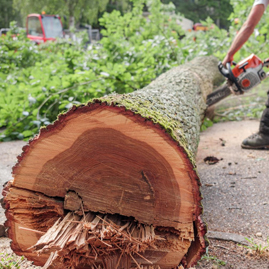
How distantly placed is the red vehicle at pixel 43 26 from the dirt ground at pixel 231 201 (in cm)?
1320

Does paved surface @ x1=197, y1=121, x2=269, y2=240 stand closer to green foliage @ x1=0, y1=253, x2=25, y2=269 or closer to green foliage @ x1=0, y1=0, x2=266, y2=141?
green foliage @ x1=0, y1=253, x2=25, y2=269

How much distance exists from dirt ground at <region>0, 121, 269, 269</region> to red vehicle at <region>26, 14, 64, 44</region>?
13204mm

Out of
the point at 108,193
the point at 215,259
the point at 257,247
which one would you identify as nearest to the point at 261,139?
the point at 257,247

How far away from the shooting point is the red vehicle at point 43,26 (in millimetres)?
15938

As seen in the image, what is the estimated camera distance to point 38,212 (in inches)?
60.7

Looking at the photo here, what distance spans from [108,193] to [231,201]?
134 centimetres

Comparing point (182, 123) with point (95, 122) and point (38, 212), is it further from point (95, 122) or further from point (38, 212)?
point (38, 212)

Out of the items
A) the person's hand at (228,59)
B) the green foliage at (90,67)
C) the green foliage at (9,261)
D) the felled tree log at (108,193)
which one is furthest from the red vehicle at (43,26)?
the felled tree log at (108,193)

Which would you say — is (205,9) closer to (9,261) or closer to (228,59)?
(228,59)

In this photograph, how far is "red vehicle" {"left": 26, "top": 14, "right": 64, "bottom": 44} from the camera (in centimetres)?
1594

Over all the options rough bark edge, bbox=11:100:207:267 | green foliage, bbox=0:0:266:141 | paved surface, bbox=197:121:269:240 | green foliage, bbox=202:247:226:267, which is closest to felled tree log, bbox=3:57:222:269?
rough bark edge, bbox=11:100:207:267

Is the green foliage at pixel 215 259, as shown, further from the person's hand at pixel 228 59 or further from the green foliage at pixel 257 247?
the person's hand at pixel 228 59

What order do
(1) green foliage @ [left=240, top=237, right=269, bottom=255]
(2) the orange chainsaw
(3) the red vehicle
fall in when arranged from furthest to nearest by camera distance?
(3) the red vehicle → (2) the orange chainsaw → (1) green foliage @ [left=240, top=237, right=269, bottom=255]

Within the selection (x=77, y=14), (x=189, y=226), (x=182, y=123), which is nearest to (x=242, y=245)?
(x=189, y=226)
